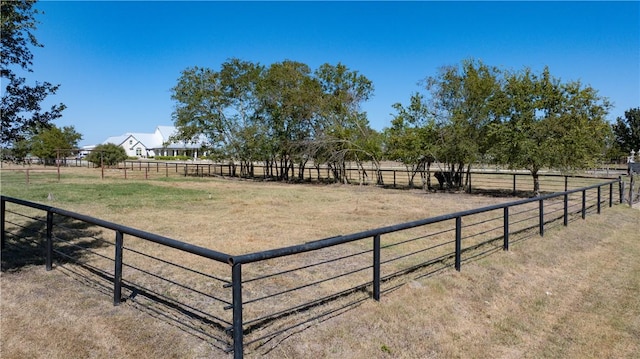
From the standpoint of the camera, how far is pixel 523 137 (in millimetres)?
16906

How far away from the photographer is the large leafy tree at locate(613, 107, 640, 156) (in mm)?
58812

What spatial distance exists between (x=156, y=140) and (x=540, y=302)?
322 feet

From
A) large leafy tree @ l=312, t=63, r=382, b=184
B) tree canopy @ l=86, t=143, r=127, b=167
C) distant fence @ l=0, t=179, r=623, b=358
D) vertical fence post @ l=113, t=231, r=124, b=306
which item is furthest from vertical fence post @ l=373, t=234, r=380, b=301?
tree canopy @ l=86, t=143, r=127, b=167

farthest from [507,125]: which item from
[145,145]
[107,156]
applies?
[145,145]

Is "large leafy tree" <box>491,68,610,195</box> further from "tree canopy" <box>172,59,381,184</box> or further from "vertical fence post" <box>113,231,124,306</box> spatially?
"vertical fence post" <box>113,231,124,306</box>

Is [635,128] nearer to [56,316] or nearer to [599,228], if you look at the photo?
[599,228]

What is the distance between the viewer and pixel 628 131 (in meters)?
60.8

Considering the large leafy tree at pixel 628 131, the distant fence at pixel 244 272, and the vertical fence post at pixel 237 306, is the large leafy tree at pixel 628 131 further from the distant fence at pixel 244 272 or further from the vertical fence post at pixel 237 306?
the vertical fence post at pixel 237 306

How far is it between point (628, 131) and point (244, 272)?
73162 millimetres

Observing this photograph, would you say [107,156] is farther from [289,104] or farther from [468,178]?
[468,178]

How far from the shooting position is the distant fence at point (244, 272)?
3805mm

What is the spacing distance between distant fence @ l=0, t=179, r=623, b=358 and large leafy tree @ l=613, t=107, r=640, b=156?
65.1 m

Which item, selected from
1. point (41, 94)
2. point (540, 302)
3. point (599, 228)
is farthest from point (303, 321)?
point (599, 228)

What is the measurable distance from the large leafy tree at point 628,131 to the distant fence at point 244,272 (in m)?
65.1
